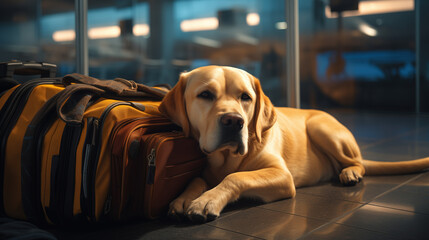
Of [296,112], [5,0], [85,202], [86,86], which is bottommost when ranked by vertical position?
[85,202]

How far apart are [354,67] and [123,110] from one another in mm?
9865

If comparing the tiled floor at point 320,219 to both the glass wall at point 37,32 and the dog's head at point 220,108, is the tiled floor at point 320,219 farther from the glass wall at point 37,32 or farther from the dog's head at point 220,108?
the glass wall at point 37,32

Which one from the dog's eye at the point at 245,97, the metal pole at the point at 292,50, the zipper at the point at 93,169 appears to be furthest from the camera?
the metal pole at the point at 292,50

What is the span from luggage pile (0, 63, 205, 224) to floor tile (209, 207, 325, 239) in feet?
1.05

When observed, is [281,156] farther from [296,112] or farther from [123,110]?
[123,110]

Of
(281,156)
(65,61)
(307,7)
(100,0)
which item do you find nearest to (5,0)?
(65,61)

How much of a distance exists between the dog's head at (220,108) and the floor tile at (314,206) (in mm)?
336

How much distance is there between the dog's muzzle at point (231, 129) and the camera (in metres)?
1.60

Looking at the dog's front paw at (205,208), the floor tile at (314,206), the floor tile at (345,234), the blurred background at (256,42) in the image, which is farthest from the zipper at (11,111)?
the blurred background at (256,42)

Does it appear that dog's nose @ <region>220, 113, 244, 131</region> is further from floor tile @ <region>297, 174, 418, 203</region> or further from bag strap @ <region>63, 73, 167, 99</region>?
floor tile @ <region>297, 174, 418, 203</region>

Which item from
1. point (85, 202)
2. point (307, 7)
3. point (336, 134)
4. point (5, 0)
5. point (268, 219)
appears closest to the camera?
point (85, 202)

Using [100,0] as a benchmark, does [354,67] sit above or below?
below

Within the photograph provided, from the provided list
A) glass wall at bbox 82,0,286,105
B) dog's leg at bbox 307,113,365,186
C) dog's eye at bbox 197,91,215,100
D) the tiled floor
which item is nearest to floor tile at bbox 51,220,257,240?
the tiled floor

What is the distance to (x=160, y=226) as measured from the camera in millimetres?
1476
